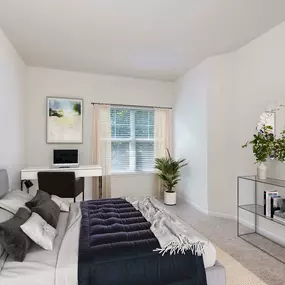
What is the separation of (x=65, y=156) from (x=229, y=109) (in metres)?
2.92

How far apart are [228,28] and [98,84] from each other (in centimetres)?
264

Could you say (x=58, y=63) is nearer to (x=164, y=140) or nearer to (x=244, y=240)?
(x=164, y=140)

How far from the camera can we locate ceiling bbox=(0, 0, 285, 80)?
222cm

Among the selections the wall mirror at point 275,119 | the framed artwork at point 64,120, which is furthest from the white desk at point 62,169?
the wall mirror at point 275,119

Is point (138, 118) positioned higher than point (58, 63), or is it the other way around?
point (58, 63)

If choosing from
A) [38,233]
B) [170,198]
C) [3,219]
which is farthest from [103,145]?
[38,233]

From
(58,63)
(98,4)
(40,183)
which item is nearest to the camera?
(98,4)

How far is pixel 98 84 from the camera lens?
4395 millimetres

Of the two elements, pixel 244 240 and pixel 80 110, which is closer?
pixel 244 240

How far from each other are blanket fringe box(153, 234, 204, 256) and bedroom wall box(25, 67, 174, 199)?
309 centimetres

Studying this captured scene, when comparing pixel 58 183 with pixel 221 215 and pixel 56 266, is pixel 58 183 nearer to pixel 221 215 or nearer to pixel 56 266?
pixel 56 266

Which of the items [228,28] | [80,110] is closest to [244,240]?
[228,28]

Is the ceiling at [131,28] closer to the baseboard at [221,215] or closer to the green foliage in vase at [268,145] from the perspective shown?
the green foliage in vase at [268,145]

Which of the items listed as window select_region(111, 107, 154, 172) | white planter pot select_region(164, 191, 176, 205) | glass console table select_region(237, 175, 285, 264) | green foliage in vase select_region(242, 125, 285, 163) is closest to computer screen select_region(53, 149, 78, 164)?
window select_region(111, 107, 154, 172)
